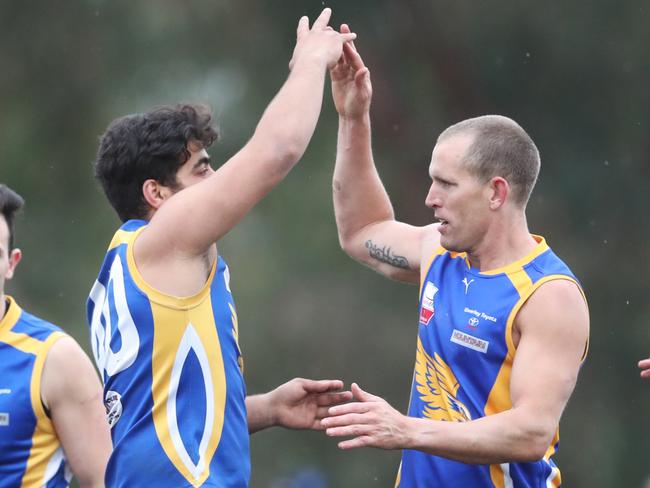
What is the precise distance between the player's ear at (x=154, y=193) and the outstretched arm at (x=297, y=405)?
2.73 feet

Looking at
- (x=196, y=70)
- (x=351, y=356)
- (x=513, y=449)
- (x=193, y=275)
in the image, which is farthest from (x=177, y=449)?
(x=196, y=70)

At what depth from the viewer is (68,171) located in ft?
46.3

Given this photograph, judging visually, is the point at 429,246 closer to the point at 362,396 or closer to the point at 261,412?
the point at 261,412

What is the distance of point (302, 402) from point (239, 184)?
1.07m

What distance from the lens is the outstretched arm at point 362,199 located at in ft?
16.2

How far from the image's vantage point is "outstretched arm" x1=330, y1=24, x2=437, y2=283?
4.94 meters

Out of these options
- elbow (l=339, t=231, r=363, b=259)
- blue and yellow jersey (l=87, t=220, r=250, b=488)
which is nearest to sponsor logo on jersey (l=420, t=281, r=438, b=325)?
elbow (l=339, t=231, r=363, b=259)

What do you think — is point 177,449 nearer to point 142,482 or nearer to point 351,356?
point 142,482

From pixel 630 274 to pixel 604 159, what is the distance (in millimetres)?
1265

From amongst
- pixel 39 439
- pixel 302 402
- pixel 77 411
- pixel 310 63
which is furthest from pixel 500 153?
pixel 39 439

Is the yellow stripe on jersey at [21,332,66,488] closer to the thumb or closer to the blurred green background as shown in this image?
the thumb

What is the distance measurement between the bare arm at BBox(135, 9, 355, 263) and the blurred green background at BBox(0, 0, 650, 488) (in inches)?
355

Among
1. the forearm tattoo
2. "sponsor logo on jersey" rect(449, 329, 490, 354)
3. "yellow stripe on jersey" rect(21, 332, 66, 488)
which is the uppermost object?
the forearm tattoo

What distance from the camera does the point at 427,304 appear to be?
464 centimetres
